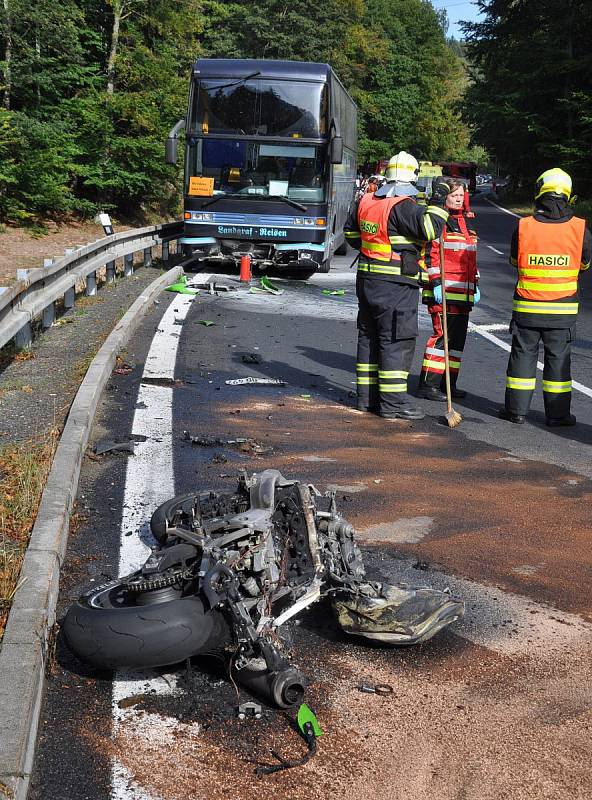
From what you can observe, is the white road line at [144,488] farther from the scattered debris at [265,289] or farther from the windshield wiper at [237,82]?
the windshield wiper at [237,82]

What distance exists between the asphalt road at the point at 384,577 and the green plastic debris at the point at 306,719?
50mm

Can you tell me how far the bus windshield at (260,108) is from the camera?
17641 mm

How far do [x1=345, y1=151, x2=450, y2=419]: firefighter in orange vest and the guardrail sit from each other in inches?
111

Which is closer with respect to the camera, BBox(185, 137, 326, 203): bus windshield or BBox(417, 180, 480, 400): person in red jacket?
BBox(417, 180, 480, 400): person in red jacket

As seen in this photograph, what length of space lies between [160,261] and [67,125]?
9215mm

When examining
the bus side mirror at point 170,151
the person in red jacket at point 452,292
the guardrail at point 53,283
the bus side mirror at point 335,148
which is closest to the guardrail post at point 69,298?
the guardrail at point 53,283

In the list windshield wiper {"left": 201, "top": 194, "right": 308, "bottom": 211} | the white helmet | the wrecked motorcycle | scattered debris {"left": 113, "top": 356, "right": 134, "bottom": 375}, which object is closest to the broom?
the white helmet

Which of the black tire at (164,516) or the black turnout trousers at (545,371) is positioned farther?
the black turnout trousers at (545,371)

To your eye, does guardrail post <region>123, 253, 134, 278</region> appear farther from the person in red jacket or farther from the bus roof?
the person in red jacket

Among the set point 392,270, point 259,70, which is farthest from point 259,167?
point 392,270

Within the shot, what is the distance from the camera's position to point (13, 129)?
22.9m

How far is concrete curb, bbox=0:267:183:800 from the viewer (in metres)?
2.91

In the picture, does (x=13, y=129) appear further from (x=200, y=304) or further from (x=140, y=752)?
(x=140, y=752)

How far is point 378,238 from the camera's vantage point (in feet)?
26.2
